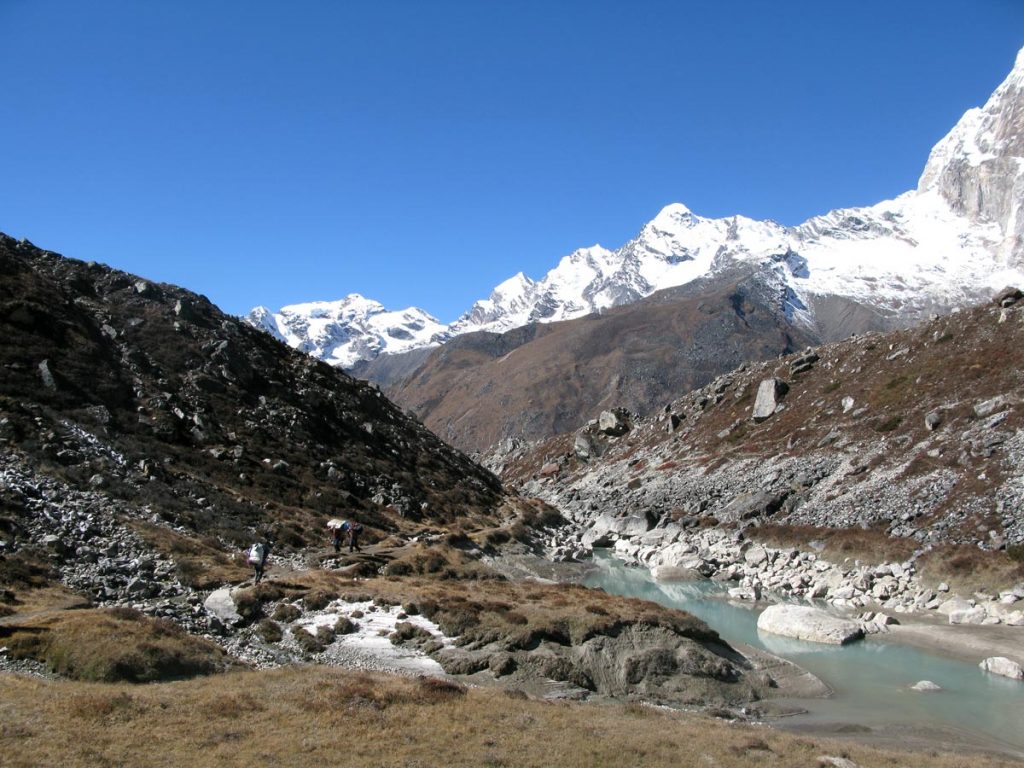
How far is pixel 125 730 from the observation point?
17531mm

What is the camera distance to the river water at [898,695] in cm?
2694

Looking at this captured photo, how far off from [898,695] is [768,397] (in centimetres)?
7895

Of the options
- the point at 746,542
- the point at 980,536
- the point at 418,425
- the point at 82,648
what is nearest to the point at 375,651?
the point at 82,648

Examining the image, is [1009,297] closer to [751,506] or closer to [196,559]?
[751,506]

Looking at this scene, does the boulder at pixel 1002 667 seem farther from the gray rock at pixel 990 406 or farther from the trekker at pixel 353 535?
Result: the trekker at pixel 353 535

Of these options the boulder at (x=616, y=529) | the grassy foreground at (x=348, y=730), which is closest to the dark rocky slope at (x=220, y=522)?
the grassy foreground at (x=348, y=730)

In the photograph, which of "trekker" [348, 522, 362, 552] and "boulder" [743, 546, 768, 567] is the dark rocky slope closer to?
"trekker" [348, 522, 362, 552]

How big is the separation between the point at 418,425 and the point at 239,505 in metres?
61.6

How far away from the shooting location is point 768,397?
10681cm

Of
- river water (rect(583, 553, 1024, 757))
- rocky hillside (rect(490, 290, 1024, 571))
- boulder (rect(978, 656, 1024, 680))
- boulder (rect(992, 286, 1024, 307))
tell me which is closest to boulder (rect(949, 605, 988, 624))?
river water (rect(583, 553, 1024, 757))

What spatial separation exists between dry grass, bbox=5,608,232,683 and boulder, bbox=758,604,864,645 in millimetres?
32871

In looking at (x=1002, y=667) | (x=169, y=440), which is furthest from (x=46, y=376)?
(x=1002, y=667)

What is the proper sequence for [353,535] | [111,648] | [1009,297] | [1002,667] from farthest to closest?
[1009,297] → [353,535] → [1002,667] → [111,648]

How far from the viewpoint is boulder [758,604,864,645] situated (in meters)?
41.7
